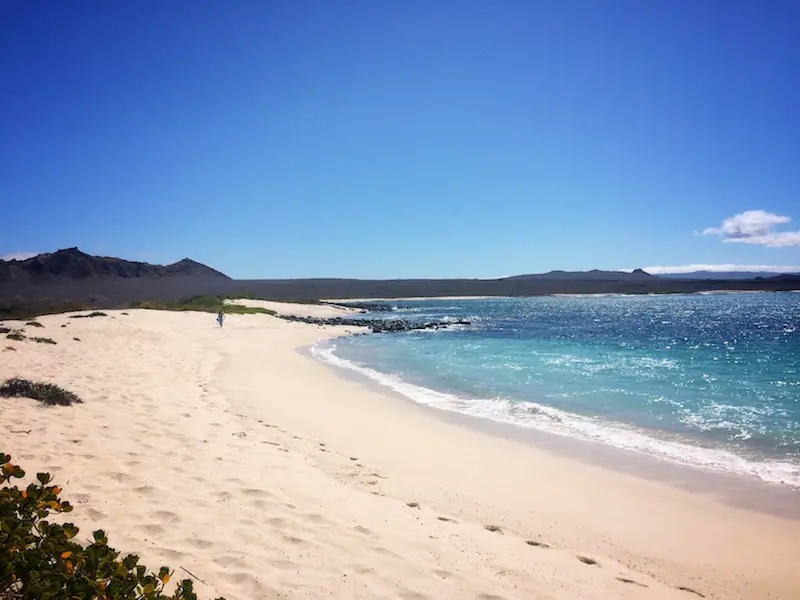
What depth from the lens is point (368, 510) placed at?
566 centimetres

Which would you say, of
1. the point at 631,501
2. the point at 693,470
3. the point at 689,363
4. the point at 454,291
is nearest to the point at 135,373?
Answer: the point at 631,501

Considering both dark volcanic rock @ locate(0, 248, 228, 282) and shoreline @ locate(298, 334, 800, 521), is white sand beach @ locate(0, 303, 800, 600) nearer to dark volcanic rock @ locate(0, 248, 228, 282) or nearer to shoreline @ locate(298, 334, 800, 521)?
shoreline @ locate(298, 334, 800, 521)

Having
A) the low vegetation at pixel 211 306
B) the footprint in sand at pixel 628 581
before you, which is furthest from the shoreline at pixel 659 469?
the low vegetation at pixel 211 306

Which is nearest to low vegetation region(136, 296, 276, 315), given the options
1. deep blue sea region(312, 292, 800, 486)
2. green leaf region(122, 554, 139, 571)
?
deep blue sea region(312, 292, 800, 486)

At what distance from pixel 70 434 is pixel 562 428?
9.51 metres

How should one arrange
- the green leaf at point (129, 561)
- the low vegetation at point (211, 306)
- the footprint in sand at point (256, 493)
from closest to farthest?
the green leaf at point (129, 561) < the footprint in sand at point (256, 493) < the low vegetation at point (211, 306)

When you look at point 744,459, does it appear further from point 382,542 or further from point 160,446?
point 160,446

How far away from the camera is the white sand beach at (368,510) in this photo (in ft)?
14.2

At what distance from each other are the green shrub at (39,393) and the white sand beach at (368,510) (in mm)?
329

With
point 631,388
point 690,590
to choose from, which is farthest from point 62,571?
point 631,388

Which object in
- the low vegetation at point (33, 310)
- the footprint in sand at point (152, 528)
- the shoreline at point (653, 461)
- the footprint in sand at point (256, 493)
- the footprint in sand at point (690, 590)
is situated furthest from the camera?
the low vegetation at point (33, 310)

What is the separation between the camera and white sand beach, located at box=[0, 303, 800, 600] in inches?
170

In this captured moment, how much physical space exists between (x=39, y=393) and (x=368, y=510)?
6.75 metres

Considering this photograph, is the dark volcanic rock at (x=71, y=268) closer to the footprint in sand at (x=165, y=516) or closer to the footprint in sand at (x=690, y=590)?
the footprint in sand at (x=165, y=516)
